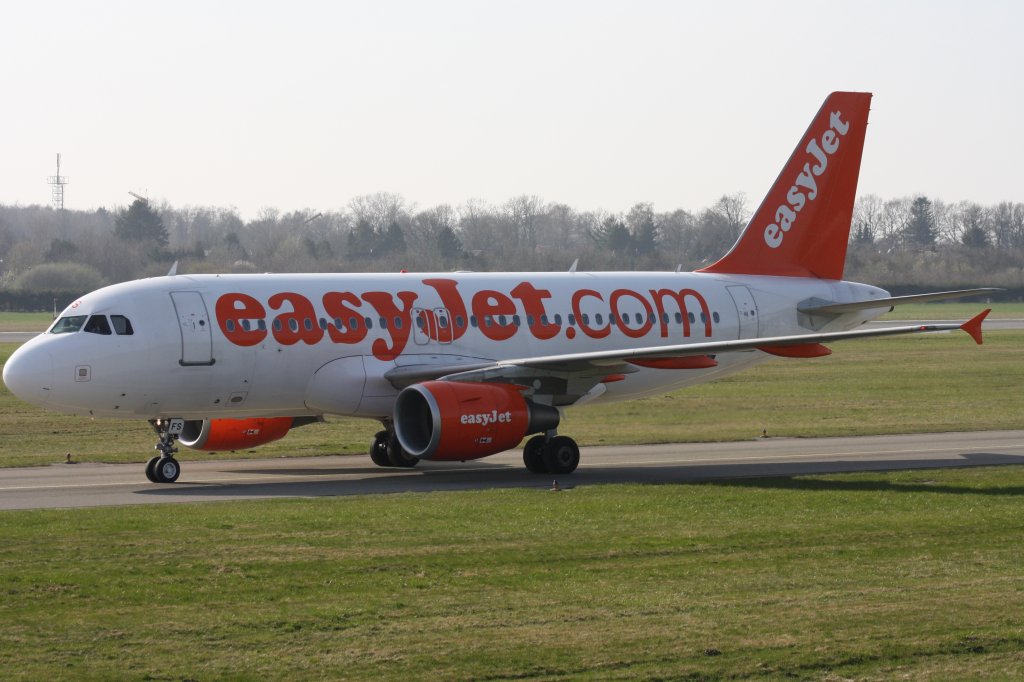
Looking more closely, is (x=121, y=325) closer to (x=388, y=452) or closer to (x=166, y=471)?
(x=166, y=471)

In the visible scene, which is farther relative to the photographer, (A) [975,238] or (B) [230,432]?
(A) [975,238]

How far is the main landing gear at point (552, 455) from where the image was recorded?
2867 centimetres

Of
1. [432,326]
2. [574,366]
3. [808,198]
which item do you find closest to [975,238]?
[808,198]

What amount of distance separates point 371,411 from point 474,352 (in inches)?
104

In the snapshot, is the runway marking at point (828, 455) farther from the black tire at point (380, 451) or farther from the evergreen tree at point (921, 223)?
the evergreen tree at point (921, 223)

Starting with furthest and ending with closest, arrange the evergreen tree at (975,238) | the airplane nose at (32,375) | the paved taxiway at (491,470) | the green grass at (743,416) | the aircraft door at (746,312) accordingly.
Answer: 1. the evergreen tree at (975,238)
2. the green grass at (743,416)
3. the aircraft door at (746,312)
4. the airplane nose at (32,375)
5. the paved taxiway at (491,470)

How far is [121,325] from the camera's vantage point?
2709 cm

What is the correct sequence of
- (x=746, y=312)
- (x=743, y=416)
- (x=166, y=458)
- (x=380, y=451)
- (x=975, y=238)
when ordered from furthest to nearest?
(x=975, y=238) < (x=743, y=416) < (x=746, y=312) < (x=380, y=451) < (x=166, y=458)

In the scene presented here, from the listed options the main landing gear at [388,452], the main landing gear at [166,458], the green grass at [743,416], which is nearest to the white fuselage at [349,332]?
the main landing gear at [166,458]

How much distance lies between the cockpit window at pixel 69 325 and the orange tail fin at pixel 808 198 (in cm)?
1534

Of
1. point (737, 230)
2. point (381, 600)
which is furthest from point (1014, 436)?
point (737, 230)

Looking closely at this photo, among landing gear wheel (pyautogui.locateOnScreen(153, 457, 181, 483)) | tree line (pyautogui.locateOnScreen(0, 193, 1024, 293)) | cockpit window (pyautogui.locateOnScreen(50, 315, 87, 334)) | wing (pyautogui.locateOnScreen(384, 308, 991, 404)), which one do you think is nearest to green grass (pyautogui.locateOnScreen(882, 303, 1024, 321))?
tree line (pyautogui.locateOnScreen(0, 193, 1024, 293))

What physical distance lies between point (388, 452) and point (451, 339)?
2.78m

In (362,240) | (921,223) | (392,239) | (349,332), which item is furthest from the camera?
(921,223)
